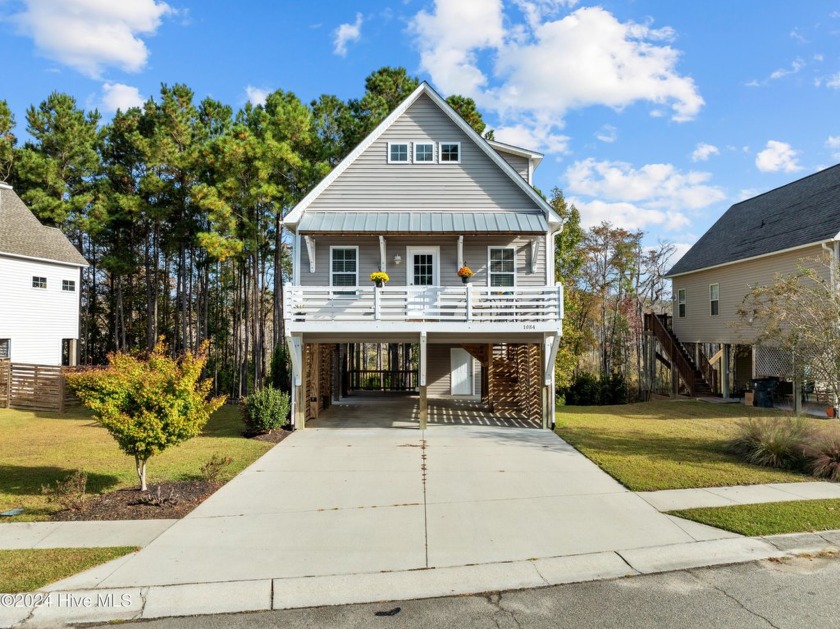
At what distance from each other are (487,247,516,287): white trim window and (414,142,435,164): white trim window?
10.9 ft

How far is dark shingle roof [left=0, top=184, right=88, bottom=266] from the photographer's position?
68.3 feet

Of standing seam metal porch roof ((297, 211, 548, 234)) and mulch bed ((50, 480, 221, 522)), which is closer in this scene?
mulch bed ((50, 480, 221, 522))

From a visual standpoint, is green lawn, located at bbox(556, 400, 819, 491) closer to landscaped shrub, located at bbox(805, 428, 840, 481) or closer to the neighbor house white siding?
landscaped shrub, located at bbox(805, 428, 840, 481)

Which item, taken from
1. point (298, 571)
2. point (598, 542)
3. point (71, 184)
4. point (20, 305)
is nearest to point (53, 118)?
point (71, 184)

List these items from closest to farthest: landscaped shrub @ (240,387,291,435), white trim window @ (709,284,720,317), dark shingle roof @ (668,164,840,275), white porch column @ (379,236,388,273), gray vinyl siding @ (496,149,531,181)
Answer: landscaped shrub @ (240,387,291,435), white porch column @ (379,236,388,273), gray vinyl siding @ (496,149,531,181), dark shingle roof @ (668,164,840,275), white trim window @ (709,284,720,317)

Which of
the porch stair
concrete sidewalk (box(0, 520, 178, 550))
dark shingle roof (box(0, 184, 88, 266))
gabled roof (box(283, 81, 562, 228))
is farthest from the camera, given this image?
the porch stair

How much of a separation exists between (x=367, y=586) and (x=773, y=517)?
527 cm

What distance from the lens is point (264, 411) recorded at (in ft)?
41.9

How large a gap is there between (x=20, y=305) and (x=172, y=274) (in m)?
12.0

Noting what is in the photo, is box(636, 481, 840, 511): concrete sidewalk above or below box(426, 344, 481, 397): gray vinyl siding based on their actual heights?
below

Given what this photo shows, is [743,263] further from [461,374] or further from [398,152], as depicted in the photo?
[398,152]

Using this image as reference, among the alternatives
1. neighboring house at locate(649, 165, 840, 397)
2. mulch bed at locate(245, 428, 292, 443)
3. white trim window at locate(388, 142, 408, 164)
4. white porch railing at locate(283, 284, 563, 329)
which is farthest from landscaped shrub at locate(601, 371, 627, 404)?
mulch bed at locate(245, 428, 292, 443)

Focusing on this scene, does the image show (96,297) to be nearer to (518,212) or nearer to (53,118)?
(53,118)

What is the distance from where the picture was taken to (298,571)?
516cm
